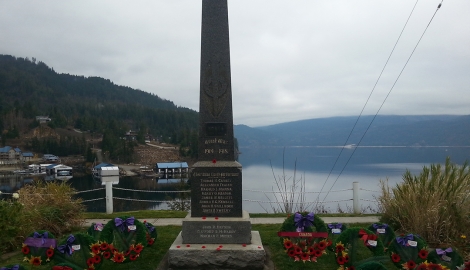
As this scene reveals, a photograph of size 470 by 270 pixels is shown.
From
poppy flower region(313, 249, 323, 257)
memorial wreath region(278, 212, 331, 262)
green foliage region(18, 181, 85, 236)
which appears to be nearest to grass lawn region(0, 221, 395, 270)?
memorial wreath region(278, 212, 331, 262)

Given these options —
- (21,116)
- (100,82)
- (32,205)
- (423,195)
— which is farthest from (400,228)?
(100,82)

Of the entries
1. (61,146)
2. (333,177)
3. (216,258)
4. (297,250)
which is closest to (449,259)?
(297,250)

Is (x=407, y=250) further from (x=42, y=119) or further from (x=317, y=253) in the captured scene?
(x=42, y=119)

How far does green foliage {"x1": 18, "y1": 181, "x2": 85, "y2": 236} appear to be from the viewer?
26.1 feet

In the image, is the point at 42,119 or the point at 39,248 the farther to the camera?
the point at 42,119

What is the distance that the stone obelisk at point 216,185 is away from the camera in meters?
5.79

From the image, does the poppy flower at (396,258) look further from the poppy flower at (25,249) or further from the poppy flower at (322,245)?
the poppy flower at (25,249)

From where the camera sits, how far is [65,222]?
→ 8414 millimetres

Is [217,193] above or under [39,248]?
above

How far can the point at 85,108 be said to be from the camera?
139 metres

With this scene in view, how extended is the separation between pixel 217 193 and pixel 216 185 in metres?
0.15

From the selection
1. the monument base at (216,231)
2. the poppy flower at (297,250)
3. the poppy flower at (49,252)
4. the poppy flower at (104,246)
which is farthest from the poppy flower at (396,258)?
the poppy flower at (49,252)

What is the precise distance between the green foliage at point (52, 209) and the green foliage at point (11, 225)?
51cm

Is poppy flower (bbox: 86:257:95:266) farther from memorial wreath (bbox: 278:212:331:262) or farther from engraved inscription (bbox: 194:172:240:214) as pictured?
memorial wreath (bbox: 278:212:331:262)
